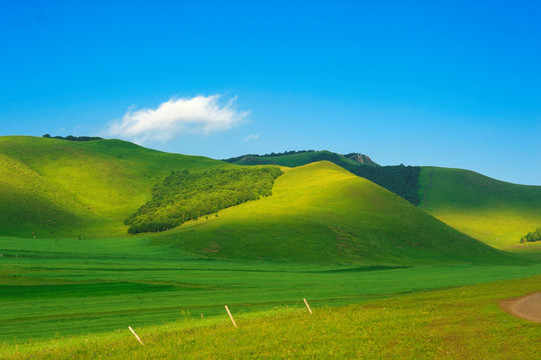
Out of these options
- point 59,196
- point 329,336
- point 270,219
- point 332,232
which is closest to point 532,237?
point 332,232

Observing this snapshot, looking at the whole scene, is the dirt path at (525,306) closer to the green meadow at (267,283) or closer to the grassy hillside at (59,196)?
the green meadow at (267,283)

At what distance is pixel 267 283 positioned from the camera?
2212 inches

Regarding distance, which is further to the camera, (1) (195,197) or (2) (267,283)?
(1) (195,197)

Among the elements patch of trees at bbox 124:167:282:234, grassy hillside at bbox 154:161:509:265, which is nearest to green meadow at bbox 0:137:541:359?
grassy hillside at bbox 154:161:509:265

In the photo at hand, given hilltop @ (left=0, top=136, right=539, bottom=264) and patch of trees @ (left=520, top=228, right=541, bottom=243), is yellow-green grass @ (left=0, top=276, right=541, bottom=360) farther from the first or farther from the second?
patch of trees @ (left=520, top=228, right=541, bottom=243)

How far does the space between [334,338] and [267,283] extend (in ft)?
102

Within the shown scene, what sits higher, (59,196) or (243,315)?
(59,196)

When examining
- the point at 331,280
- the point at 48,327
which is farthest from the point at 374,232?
the point at 48,327

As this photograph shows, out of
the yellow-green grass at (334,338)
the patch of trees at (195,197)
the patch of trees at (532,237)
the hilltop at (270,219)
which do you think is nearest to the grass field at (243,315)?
the yellow-green grass at (334,338)

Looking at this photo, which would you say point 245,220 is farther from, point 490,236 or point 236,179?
point 490,236

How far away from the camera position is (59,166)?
19062cm

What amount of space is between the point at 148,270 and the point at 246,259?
79.1 feet

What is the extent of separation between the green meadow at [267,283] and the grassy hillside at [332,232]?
0.51 meters

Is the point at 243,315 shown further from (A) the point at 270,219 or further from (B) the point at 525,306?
(A) the point at 270,219
